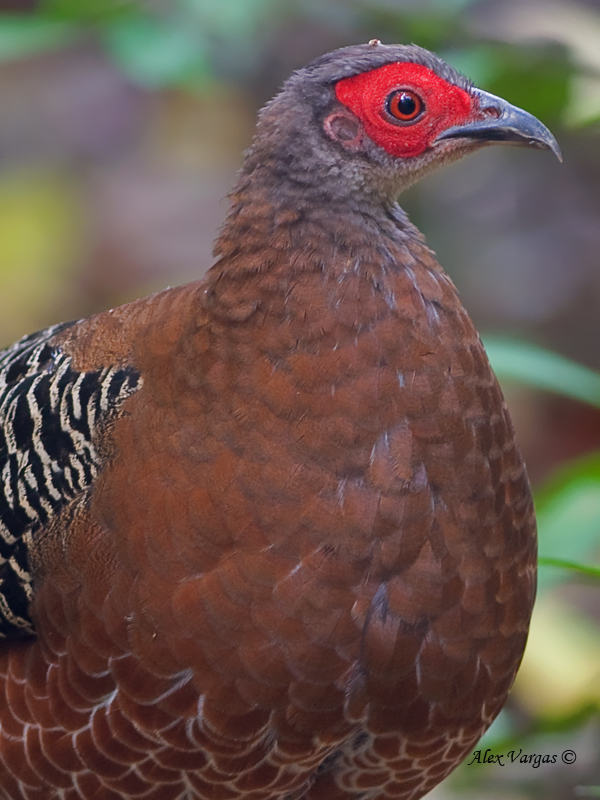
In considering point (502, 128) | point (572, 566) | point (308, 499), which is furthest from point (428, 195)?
point (308, 499)

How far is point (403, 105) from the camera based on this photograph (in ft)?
7.47

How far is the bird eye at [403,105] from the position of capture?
2270 mm

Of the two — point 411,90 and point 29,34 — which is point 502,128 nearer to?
point 411,90

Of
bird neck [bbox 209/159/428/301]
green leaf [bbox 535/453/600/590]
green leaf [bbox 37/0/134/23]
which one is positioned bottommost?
green leaf [bbox 535/453/600/590]

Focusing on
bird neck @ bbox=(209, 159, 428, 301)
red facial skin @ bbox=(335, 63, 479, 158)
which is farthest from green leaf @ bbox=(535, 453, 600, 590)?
red facial skin @ bbox=(335, 63, 479, 158)

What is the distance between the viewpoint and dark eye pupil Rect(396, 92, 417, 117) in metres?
2.28

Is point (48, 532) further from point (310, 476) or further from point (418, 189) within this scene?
point (418, 189)

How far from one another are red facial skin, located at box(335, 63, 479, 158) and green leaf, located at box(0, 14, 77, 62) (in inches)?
64.9

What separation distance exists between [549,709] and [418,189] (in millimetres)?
3419

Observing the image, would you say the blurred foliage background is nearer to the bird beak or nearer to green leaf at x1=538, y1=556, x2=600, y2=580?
green leaf at x1=538, y1=556, x2=600, y2=580

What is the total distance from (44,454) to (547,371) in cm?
138

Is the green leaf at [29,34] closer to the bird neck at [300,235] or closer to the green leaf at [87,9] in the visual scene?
the green leaf at [87,9]

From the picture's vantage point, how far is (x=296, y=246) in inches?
88.8

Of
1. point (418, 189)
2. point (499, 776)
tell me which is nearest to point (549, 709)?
point (499, 776)
